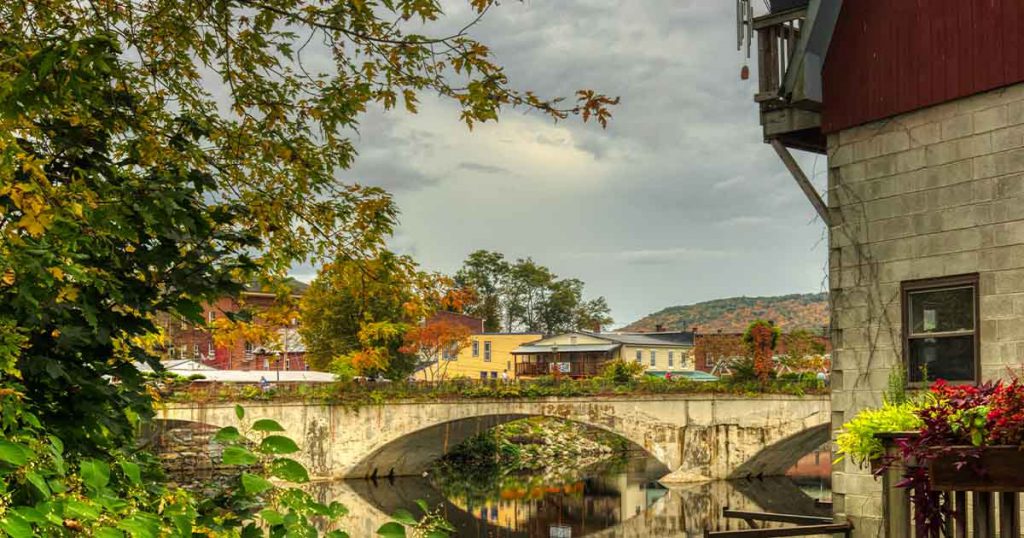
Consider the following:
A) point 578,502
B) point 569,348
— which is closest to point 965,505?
point 578,502

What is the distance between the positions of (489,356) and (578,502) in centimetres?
4344

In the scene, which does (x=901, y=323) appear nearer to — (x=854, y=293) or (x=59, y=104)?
(x=854, y=293)

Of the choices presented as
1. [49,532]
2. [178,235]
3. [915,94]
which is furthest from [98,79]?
[915,94]

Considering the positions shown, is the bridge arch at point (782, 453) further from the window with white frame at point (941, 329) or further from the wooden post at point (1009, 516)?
the wooden post at point (1009, 516)

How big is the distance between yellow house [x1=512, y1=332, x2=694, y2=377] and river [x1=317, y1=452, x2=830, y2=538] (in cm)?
2618

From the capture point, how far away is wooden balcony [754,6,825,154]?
10.1 meters

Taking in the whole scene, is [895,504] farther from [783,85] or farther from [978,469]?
[783,85]

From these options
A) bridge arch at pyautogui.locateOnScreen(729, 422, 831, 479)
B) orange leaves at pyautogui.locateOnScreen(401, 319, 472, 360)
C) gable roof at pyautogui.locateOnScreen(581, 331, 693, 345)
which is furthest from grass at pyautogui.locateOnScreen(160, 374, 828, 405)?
gable roof at pyautogui.locateOnScreen(581, 331, 693, 345)

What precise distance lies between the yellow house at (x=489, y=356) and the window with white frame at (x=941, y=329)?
6269 centimetres

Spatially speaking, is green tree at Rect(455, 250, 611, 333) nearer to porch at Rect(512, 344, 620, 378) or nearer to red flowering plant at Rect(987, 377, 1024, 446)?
porch at Rect(512, 344, 620, 378)

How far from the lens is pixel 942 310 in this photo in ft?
29.1

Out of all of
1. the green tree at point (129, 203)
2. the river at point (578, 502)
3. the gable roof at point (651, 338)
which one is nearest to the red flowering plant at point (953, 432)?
the green tree at point (129, 203)

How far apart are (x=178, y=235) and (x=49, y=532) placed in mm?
1305

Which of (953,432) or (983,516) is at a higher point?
(953,432)
